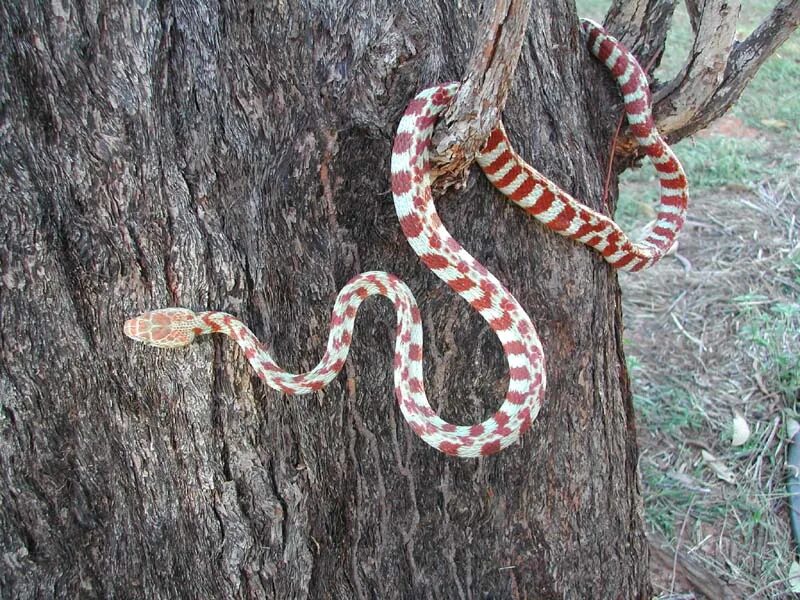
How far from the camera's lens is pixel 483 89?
5.58 feet

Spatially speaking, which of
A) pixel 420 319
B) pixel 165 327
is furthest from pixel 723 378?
pixel 165 327

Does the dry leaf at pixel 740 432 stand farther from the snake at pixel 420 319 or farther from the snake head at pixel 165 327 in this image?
the snake head at pixel 165 327

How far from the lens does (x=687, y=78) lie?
2555 millimetres

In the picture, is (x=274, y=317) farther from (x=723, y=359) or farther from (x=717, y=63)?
Answer: (x=723, y=359)

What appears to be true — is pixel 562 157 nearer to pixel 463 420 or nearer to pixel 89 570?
pixel 463 420

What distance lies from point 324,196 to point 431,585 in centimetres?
160

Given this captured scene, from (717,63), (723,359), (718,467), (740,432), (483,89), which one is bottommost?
(718,467)

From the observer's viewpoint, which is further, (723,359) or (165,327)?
(723,359)

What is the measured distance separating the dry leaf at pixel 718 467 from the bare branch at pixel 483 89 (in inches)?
117

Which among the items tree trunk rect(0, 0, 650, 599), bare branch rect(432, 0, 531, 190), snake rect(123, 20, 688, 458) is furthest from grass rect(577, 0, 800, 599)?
bare branch rect(432, 0, 531, 190)

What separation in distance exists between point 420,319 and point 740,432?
9.14 ft

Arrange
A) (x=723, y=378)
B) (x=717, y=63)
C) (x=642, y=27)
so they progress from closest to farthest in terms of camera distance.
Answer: (x=717, y=63) < (x=642, y=27) < (x=723, y=378)

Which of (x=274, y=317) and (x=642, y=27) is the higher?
(x=642, y=27)

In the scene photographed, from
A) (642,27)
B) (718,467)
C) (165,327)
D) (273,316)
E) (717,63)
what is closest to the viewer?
(165,327)
